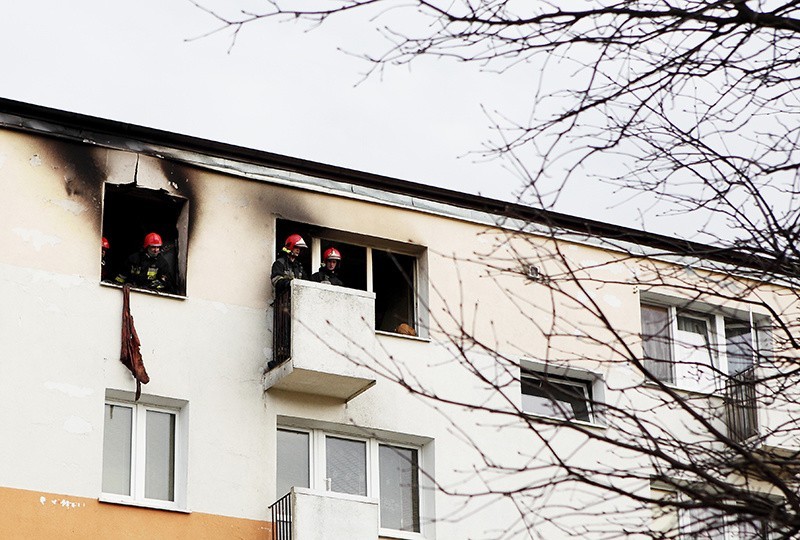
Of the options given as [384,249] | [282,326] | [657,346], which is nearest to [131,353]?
[282,326]

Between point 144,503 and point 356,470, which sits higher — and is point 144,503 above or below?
below

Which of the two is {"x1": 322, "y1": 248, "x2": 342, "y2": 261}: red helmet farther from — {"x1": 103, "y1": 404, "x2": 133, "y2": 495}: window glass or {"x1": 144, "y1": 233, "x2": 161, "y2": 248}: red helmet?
{"x1": 103, "y1": 404, "x2": 133, "y2": 495}: window glass

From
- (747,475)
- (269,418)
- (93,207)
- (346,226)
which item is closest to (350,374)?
(269,418)

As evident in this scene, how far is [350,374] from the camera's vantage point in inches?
723

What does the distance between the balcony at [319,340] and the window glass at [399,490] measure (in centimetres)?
115

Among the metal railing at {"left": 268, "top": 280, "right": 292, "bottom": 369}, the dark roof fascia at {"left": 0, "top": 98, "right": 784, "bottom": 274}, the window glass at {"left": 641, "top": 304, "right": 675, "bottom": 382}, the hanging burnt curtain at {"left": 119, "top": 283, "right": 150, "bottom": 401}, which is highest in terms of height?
the dark roof fascia at {"left": 0, "top": 98, "right": 784, "bottom": 274}

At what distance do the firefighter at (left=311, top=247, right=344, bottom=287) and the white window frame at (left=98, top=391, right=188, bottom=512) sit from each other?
7.98ft

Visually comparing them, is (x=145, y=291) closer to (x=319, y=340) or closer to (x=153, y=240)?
(x=153, y=240)

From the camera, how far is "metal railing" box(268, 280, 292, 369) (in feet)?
61.0

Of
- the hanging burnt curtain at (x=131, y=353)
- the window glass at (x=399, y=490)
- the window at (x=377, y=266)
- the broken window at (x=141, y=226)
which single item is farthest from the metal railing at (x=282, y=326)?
the window glass at (x=399, y=490)

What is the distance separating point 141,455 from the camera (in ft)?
58.4

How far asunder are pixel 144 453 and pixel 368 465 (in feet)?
9.62

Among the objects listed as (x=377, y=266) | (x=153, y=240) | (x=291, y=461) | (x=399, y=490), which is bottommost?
(x=399, y=490)

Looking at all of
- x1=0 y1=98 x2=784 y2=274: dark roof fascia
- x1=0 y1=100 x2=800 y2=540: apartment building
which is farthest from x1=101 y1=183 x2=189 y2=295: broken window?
x1=0 y1=98 x2=784 y2=274: dark roof fascia
